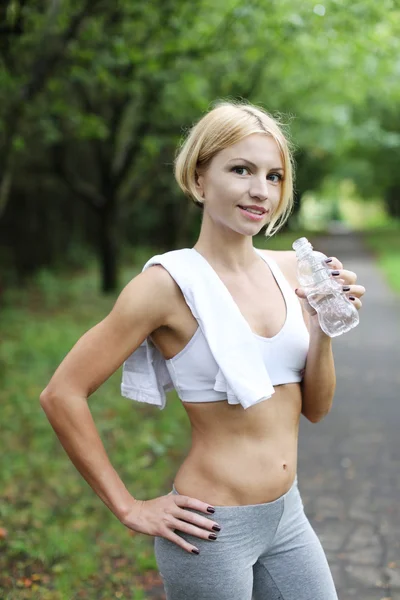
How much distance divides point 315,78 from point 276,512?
1525 centimetres

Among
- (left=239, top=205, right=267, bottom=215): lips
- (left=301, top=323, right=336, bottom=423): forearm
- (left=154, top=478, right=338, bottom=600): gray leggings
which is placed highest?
(left=239, top=205, right=267, bottom=215): lips

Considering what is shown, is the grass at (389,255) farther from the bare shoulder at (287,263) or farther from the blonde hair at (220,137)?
the blonde hair at (220,137)

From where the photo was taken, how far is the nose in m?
2.10

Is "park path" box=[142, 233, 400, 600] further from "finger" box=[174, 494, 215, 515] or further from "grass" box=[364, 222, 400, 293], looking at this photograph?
"grass" box=[364, 222, 400, 293]

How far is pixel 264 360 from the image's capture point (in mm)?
2146

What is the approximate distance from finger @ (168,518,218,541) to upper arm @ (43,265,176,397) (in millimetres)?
400

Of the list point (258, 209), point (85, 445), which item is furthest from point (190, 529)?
point (258, 209)

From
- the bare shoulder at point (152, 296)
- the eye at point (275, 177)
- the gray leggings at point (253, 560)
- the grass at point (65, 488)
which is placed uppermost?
the eye at point (275, 177)

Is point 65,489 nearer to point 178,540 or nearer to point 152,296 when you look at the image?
point 178,540

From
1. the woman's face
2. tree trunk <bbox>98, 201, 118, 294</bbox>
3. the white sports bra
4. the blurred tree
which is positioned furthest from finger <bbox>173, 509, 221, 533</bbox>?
tree trunk <bbox>98, 201, 118, 294</bbox>

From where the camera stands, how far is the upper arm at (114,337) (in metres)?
2.05

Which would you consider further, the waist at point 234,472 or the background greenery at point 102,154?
the background greenery at point 102,154

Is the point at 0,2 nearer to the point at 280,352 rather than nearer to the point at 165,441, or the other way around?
the point at 165,441

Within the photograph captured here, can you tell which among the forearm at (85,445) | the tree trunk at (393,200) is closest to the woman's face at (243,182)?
the forearm at (85,445)
